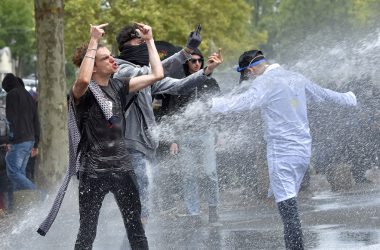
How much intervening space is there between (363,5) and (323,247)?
125 ft

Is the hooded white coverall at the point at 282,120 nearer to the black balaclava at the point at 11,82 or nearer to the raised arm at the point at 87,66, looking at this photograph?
the raised arm at the point at 87,66

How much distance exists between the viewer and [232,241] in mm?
9328

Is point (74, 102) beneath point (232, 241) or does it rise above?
above

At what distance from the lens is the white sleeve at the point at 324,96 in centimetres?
806

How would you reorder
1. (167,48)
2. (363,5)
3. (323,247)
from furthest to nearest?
(363,5)
(167,48)
(323,247)

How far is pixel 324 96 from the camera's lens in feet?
26.8

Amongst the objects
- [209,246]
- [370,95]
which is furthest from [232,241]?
[370,95]

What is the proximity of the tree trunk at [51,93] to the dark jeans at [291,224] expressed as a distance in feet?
22.7

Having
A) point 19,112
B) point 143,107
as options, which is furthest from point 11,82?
point 143,107

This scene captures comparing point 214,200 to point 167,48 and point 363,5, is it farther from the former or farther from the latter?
point 363,5

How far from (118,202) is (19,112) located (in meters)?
7.23

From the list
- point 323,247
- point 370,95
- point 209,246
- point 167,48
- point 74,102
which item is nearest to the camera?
point 74,102

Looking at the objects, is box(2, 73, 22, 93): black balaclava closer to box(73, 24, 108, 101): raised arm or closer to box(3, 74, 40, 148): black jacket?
box(3, 74, 40, 148): black jacket

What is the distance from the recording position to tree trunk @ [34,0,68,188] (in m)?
14.0
